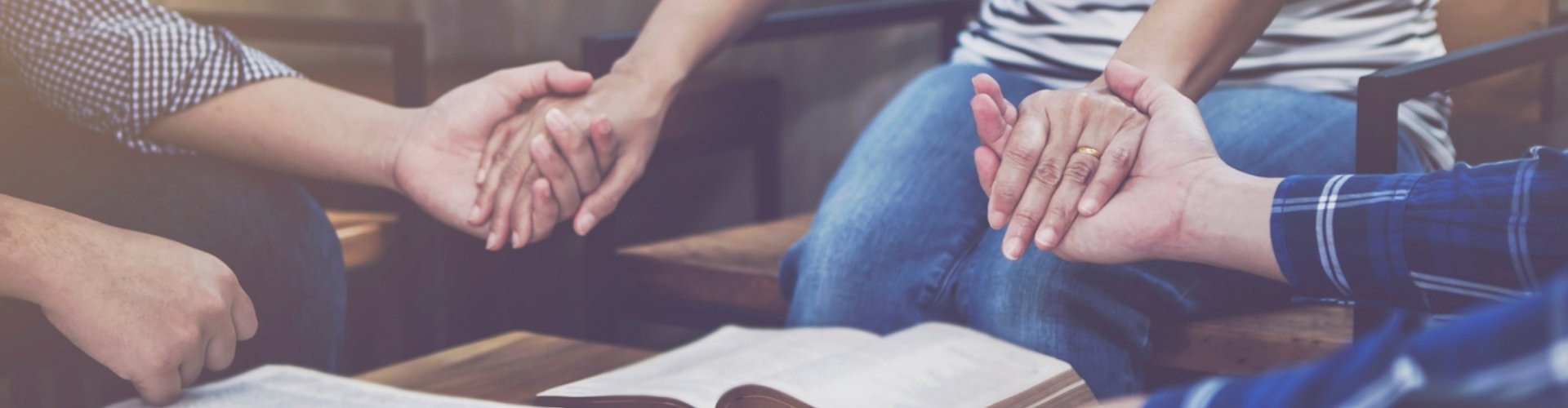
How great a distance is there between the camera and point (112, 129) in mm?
921

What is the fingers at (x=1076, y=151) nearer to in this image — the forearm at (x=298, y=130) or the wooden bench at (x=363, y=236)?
the forearm at (x=298, y=130)

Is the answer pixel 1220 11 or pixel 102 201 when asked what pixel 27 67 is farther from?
pixel 1220 11

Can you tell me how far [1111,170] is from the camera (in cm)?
76

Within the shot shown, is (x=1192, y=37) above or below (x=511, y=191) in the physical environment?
above

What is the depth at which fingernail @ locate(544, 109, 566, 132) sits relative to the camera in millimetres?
961

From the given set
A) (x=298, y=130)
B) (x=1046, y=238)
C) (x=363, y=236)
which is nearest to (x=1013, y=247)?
(x=1046, y=238)

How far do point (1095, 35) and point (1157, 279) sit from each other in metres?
0.27

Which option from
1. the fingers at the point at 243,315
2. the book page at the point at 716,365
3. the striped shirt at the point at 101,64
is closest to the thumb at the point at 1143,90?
the book page at the point at 716,365

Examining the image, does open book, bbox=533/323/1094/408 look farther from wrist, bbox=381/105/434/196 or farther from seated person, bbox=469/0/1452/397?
wrist, bbox=381/105/434/196

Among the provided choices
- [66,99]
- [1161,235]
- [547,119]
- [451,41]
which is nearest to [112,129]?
[66,99]

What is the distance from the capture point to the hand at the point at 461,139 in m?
1.01

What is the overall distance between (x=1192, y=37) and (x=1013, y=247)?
0.71 feet

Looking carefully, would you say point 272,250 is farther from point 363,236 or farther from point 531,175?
point 363,236

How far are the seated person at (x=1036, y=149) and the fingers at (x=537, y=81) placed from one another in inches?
0.6
